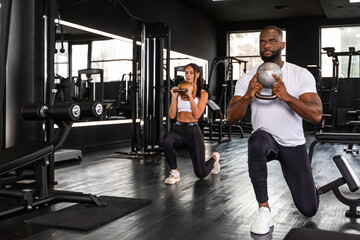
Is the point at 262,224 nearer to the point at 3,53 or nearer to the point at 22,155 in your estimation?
the point at 22,155

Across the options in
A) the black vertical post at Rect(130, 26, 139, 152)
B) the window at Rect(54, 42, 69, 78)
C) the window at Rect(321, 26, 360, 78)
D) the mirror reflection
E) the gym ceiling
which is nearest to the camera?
the window at Rect(54, 42, 69, 78)

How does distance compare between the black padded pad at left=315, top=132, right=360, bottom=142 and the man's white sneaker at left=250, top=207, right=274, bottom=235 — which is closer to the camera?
the man's white sneaker at left=250, top=207, right=274, bottom=235

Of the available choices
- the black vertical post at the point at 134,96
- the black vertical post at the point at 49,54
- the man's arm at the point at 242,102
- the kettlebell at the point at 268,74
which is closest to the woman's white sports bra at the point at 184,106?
the black vertical post at the point at 49,54

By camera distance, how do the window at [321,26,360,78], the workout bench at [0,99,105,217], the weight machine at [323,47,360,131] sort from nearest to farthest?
the workout bench at [0,99,105,217] → the weight machine at [323,47,360,131] → the window at [321,26,360,78]

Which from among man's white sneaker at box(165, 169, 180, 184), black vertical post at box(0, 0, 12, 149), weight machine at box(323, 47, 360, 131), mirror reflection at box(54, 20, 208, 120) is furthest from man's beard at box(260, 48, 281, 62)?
weight machine at box(323, 47, 360, 131)

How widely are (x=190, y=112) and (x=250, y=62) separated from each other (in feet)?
26.3

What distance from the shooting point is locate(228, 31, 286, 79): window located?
11.5 metres

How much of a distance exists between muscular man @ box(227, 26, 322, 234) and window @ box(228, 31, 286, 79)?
29.4ft

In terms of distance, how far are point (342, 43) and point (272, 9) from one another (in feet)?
6.84

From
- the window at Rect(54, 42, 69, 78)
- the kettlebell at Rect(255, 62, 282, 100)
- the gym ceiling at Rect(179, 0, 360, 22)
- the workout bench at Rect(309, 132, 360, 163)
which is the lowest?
the workout bench at Rect(309, 132, 360, 163)

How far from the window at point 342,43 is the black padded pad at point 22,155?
936cm

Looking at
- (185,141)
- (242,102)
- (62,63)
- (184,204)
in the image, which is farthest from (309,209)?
(62,63)

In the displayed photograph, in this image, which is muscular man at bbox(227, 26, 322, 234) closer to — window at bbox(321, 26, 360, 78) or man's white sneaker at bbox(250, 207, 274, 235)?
man's white sneaker at bbox(250, 207, 274, 235)

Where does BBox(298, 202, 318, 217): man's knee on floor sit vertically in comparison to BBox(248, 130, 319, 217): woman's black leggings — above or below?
below
